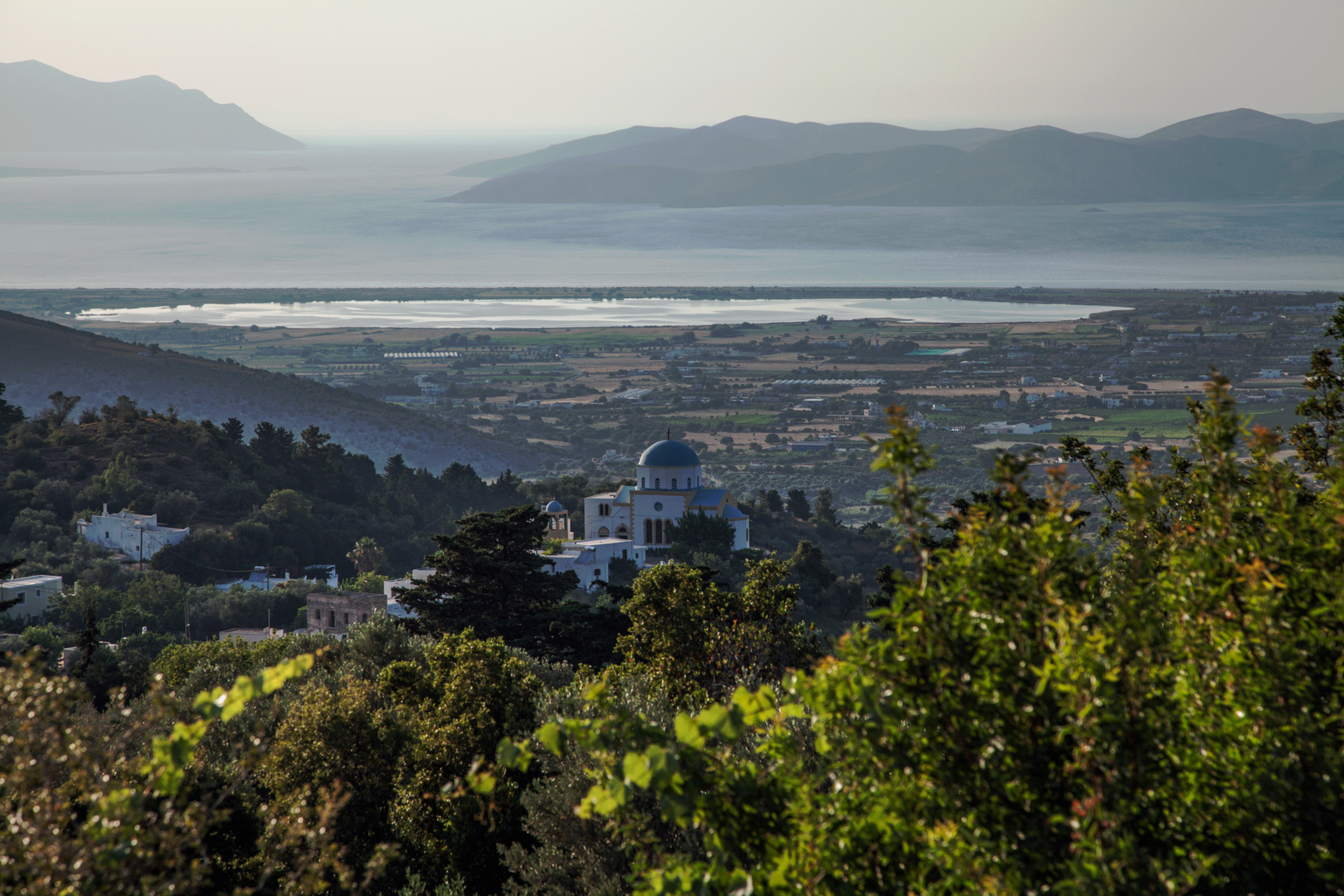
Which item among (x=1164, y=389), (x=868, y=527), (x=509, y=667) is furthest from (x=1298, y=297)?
(x=509, y=667)

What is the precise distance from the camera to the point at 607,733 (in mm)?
5113

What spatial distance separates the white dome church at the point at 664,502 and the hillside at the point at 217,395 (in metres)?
43.6

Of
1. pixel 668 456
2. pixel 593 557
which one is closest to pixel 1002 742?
pixel 593 557

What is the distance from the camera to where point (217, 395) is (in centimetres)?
9506

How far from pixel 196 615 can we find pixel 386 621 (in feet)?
68.8

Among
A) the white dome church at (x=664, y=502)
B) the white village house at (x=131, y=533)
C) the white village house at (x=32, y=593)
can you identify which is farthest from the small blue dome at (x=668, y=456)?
the white village house at (x=32, y=593)

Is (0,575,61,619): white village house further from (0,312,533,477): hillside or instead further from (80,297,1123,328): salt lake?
(80,297,1123,328): salt lake

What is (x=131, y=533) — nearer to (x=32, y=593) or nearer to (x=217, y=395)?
(x=32, y=593)

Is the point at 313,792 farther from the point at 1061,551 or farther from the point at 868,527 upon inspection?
the point at 868,527

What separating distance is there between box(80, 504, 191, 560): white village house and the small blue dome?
1807 cm

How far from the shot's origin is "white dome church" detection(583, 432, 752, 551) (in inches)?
1693

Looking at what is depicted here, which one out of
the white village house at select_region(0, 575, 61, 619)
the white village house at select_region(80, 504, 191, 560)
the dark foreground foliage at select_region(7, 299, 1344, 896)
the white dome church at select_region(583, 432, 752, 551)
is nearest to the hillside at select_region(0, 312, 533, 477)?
the white village house at select_region(80, 504, 191, 560)

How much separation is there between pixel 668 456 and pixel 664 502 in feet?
5.60

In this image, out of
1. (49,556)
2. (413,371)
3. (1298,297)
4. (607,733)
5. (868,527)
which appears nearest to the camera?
(607,733)
